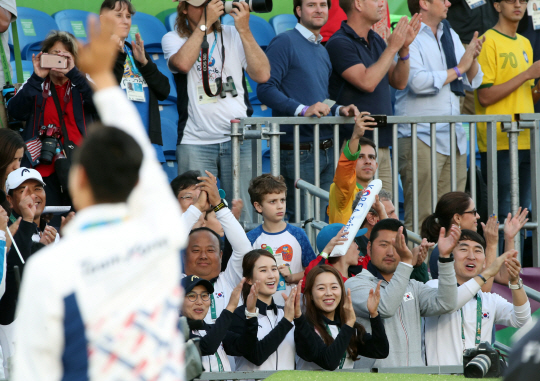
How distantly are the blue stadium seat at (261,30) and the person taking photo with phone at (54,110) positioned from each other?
3953 millimetres

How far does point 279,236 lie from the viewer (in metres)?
5.68

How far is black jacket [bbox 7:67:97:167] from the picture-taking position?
594cm

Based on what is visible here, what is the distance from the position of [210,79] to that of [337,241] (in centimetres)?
201

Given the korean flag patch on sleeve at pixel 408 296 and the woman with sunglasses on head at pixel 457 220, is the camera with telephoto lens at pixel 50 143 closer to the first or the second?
the korean flag patch on sleeve at pixel 408 296

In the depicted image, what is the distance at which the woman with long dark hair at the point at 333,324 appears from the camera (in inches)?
192

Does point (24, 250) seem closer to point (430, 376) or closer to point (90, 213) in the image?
point (430, 376)

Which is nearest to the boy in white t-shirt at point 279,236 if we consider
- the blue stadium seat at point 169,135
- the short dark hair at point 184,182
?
the short dark hair at point 184,182

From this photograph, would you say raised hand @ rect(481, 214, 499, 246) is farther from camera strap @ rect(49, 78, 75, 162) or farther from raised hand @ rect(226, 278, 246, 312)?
camera strap @ rect(49, 78, 75, 162)

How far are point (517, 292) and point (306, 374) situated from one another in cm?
177

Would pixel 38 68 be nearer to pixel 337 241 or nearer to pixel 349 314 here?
pixel 337 241

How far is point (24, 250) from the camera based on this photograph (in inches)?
185

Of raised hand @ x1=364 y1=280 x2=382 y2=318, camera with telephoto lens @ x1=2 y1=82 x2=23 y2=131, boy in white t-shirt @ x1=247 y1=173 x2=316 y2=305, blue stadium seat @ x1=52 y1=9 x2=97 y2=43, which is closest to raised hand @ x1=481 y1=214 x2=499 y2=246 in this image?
raised hand @ x1=364 y1=280 x2=382 y2=318

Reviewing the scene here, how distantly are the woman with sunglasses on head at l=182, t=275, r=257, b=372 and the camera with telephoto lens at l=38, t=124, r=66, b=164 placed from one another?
1.55 m

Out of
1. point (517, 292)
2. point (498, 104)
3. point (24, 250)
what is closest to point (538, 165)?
point (498, 104)
